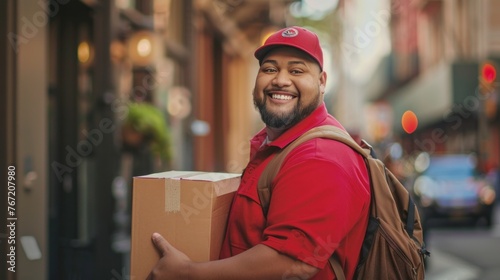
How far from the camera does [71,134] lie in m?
8.01

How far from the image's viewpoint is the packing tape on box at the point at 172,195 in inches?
116

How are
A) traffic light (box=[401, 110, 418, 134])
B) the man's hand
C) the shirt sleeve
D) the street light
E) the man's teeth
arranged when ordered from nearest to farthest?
1. the shirt sleeve
2. the man's hand
3. the man's teeth
4. the street light
5. traffic light (box=[401, 110, 418, 134])

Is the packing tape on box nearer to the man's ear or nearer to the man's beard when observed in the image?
the man's beard

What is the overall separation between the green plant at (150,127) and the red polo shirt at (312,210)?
6.26 m

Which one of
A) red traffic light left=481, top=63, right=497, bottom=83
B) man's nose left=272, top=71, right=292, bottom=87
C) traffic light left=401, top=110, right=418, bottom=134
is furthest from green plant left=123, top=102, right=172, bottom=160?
traffic light left=401, top=110, right=418, bottom=134

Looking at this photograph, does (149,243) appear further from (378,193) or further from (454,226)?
(454,226)

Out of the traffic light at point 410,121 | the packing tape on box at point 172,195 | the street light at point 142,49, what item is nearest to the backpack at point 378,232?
the packing tape on box at point 172,195

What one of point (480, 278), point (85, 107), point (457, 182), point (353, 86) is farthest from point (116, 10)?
point (353, 86)

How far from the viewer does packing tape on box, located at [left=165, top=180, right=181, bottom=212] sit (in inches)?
A: 116

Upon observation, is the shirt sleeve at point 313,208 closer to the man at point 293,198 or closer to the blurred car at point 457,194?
the man at point 293,198

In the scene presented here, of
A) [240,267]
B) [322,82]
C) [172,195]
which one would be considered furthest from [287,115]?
[240,267]

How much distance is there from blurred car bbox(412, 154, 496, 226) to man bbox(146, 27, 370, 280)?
14.1 meters

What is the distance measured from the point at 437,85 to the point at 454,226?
1557 centimetres

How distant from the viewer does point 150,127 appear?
9.23 m
